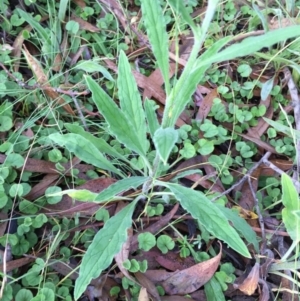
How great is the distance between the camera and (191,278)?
1.19 metres

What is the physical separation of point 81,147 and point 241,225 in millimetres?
458

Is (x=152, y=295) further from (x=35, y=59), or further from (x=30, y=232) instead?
(x=35, y=59)

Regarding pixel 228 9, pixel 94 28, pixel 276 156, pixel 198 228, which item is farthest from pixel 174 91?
pixel 228 9

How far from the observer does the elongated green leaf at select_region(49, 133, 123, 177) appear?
3.55ft

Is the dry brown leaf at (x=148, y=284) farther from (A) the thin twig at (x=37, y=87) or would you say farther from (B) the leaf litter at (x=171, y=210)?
(A) the thin twig at (x=37, y=87)

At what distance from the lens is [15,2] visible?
1615 mm

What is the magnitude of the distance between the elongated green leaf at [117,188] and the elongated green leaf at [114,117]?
8cm

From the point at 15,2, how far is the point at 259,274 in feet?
4.03

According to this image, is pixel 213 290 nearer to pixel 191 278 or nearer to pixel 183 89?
pixel 191 278

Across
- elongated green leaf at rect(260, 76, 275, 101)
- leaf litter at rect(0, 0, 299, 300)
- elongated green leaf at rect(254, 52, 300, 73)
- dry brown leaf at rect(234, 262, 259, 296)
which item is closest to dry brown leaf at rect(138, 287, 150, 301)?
leaf litter at rect(0, 0, 299, 300)

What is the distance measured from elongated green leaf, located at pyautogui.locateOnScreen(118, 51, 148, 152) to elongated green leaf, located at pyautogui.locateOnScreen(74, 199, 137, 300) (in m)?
0.21

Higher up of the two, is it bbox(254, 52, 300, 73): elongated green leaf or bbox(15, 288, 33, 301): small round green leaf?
bbox(254, 52, 300, 73): elongated green leaf

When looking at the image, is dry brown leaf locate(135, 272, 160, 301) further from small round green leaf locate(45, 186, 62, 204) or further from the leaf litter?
small round green leaf locate(45, 186, 62, 204)

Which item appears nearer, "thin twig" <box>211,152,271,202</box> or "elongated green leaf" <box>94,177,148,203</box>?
"elongated green leaf" <box>94,177,148,203</box>
